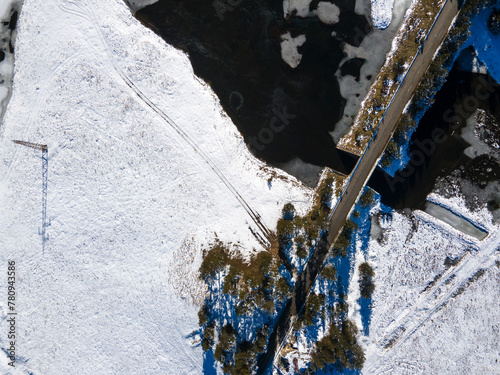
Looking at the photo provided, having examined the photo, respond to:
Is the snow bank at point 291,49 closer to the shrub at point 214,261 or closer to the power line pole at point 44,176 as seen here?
the shrub at point 214,261

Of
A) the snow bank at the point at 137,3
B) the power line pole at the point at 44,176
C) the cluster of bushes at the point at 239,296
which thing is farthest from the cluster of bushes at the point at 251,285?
the snow bank at the point at 137,3

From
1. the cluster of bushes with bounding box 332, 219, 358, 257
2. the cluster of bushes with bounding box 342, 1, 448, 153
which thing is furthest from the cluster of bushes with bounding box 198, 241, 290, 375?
the cluster of bushes with bounding box 342, 1, 448, 153

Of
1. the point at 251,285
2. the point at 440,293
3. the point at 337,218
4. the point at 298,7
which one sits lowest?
the point at 251,285

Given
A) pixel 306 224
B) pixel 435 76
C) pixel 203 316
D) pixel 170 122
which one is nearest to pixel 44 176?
pixel 170 122

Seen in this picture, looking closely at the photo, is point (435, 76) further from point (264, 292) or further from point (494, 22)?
point (264, 292)

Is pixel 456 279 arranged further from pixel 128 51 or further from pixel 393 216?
pixel 128 51

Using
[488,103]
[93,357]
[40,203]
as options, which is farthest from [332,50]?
[93,357]

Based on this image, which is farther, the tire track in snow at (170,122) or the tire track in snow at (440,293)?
the tire track in snow at (170,122)
